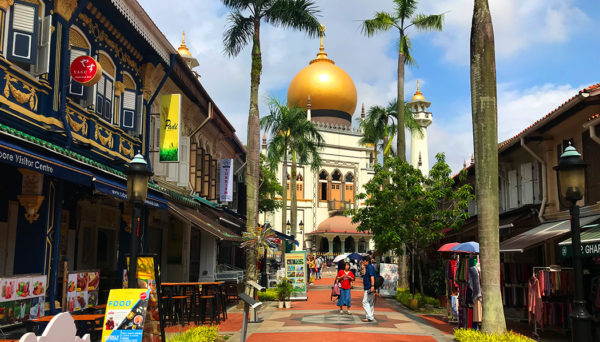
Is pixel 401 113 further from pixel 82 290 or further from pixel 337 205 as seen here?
pixel 337 205

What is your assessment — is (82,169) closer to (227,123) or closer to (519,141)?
(519,141)

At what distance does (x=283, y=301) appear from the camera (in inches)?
770

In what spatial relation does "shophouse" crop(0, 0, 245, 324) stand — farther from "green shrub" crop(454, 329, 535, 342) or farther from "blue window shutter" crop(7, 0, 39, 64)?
"green shrub" crop(454, 329, 535, 342)

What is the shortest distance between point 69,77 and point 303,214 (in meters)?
49.4

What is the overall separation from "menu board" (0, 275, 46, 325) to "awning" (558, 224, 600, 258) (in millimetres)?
10513

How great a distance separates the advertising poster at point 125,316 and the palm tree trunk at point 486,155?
260 inches

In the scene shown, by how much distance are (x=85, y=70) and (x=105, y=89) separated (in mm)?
2425

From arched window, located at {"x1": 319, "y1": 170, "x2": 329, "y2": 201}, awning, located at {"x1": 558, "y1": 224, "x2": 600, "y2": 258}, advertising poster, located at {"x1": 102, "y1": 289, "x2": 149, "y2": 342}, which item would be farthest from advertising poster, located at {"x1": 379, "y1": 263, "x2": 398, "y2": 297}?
arched window, located at {"x1": 319, "y1": 170, "x2": 329, "y2": 201}

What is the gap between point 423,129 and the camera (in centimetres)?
6266

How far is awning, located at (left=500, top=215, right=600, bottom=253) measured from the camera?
46.3ft

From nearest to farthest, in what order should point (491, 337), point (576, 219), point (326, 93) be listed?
1. point (576, 219)
2. point (491, 337)
3. point (326, 93)

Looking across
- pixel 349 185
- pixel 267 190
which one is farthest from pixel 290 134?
pixel 349 185

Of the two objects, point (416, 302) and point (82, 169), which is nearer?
point (82, 169)

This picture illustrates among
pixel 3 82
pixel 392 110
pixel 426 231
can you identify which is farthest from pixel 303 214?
pixel 3 82
